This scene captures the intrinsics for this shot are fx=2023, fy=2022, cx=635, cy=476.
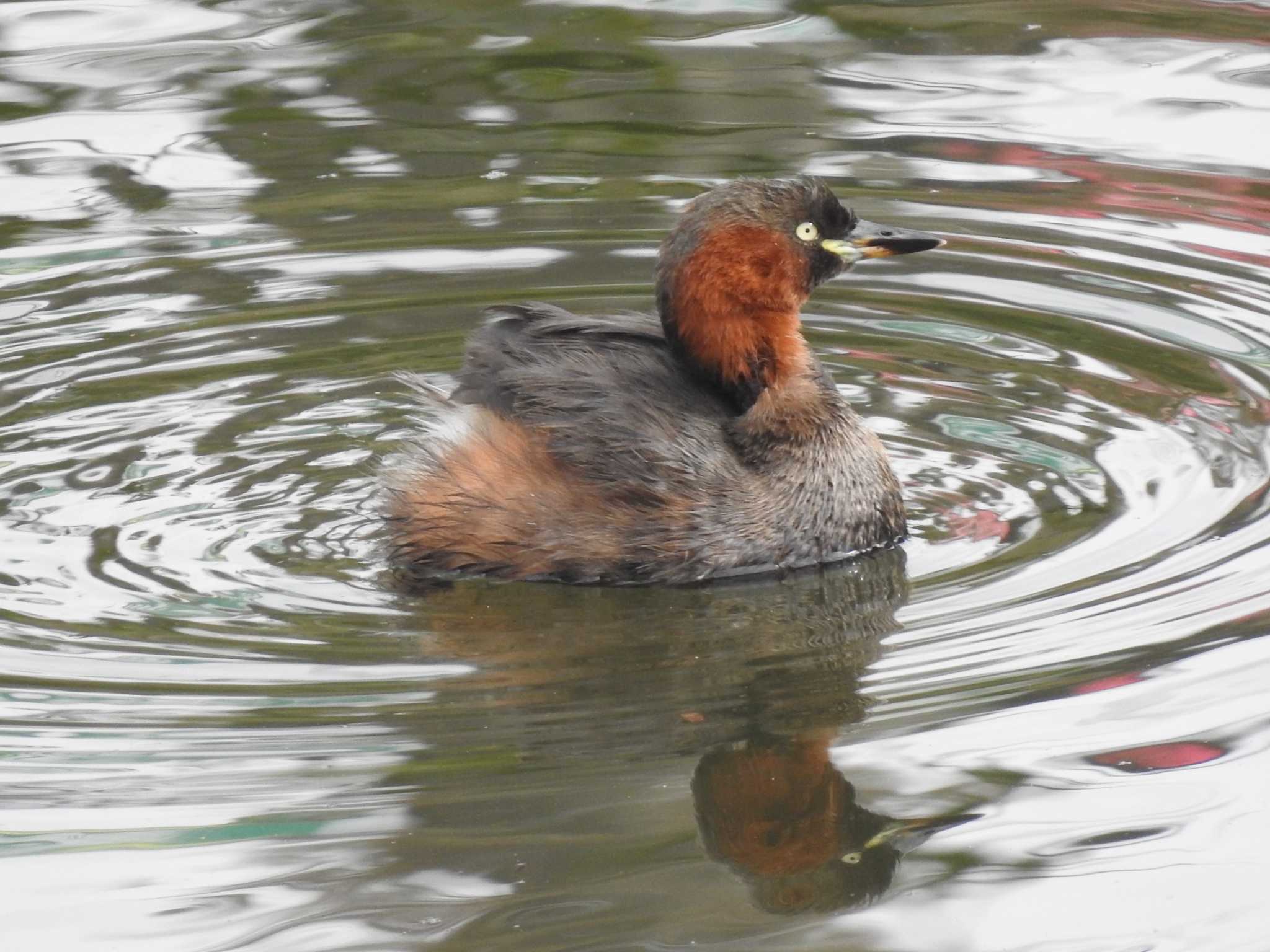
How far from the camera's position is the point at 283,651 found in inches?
190

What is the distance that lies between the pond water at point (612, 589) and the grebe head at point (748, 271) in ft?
2.12

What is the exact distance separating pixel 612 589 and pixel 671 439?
0.44 meters

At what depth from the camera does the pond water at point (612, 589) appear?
12.4ft

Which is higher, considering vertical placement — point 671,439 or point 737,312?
point 737,312

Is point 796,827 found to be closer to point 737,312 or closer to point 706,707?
point 706,707

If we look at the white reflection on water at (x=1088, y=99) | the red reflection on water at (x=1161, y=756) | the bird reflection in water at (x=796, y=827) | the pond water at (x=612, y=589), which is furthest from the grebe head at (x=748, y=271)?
the white reflection on water at (x=1088, y=99)

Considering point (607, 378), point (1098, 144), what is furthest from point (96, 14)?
point (607, 378)

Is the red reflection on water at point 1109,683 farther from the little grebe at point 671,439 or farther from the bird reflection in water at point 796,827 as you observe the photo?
the little grebe at point 671,439

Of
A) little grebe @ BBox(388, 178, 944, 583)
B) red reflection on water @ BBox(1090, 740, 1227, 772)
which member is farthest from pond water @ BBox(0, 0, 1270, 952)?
little grebe @ BBox(388, 178, 944, 583)

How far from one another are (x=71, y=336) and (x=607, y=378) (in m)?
2.67

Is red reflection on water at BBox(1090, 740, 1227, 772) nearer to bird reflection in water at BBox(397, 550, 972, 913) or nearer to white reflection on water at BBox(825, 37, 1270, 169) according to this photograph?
bird reflection in water at BBox(397, 550, 972, 913)

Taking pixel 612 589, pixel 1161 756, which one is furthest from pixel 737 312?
pixel 1161 756

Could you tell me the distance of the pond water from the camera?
3791 mm

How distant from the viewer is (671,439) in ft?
18.1
